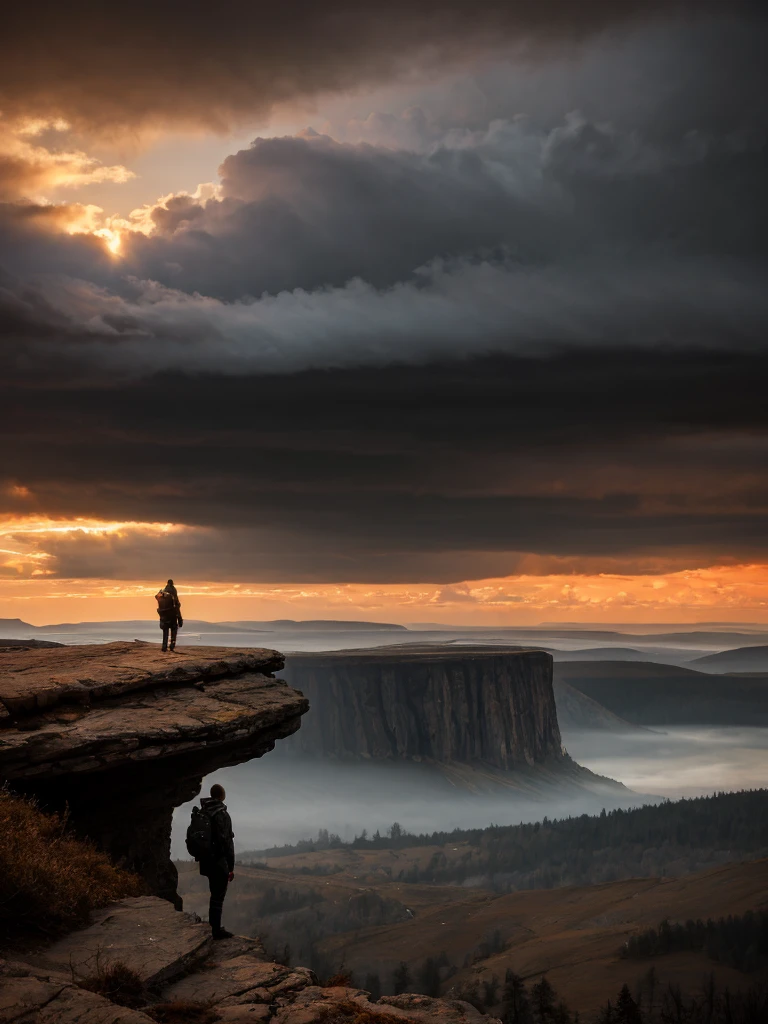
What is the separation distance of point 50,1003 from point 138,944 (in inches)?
195

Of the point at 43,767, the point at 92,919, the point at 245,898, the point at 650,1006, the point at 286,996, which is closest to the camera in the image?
the point at 286,996

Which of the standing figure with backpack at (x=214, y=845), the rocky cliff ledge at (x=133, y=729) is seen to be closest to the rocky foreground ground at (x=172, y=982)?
the standing figure with backpack at (x=214, y=845)

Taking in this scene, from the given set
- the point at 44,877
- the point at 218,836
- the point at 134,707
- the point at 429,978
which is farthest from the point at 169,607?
the point at 429,978

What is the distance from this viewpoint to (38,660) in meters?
40.8

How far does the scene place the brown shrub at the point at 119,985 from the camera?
20.5 metres

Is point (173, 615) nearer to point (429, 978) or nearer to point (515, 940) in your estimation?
point (429, 978)

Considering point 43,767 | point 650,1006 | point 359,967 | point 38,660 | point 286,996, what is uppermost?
point 38,660

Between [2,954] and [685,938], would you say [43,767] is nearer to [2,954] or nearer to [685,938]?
[2,954]

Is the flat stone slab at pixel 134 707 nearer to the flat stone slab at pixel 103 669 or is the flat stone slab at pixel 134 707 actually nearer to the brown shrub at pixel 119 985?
the flat stone slab at pixel 103 669

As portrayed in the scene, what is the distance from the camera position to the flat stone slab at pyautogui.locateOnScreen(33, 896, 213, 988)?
21.9 meters

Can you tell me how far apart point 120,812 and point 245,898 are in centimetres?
16941

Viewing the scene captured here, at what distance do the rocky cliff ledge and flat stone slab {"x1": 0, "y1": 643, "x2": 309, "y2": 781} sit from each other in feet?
0.14

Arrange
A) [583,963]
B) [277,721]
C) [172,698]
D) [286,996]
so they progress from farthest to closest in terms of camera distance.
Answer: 1. [583,963]
2. [277,721]
3. [172,698]
4. [286,996]

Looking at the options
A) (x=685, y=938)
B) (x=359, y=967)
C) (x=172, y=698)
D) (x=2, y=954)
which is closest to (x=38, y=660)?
(x=172, y=698)
